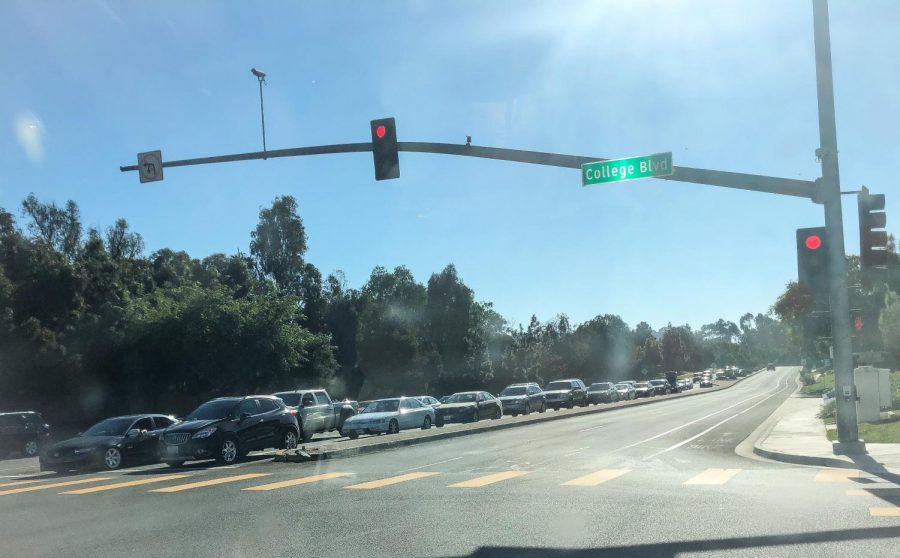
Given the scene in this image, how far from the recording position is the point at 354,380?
66812 mm

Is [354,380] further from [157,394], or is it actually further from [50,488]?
[50,488]

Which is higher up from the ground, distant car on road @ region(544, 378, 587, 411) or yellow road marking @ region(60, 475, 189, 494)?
yellow road marking @ region(60, 475, 189, 494)

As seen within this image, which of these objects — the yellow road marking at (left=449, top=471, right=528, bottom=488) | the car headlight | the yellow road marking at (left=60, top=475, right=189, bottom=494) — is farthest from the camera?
the car headlight

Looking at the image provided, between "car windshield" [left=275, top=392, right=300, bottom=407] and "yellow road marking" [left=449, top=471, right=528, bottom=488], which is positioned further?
"car windshield" [left=275, top=392, right=300, bottom=407]

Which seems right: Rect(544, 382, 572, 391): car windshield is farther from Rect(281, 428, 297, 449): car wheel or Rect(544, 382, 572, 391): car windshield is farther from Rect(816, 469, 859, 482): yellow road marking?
Rect(816, 469, 859, 482): yellow road marking

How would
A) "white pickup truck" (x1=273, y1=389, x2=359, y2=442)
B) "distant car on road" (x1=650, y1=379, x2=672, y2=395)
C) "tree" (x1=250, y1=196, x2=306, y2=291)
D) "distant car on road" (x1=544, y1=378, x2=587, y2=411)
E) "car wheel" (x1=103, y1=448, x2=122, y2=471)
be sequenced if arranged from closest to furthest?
"car wheel" (x1=103, y1=448, x2=122, y2=471) < "white pickup truck" (x1=273, y1=389, x2=359, y2=442) < "distant car on road" (x1=544, y1=378, x2=587, y2=411) < "tree" (x1=250, y1=196, x2=306, y2=291) < "distant car on road" (x1=650, y1=379, x2=672, y2=395)

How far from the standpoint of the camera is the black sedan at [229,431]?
1916 cm

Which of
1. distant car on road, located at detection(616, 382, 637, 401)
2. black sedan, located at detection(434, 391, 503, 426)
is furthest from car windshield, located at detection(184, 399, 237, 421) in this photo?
distant car on road, located at detection(616, 382, 637, 401)

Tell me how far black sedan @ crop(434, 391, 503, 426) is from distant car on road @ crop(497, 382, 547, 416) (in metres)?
3.14

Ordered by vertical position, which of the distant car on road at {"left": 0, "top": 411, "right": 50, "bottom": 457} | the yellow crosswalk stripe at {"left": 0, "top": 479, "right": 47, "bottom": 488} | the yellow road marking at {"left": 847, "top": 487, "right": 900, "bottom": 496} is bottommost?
the distant car on road at {"left": 0, "top": 411, "right": 50, "bottom": 457}

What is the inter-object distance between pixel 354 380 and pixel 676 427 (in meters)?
41.8

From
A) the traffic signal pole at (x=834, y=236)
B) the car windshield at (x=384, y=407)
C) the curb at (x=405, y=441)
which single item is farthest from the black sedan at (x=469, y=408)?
the traffic signal pole at (x=834, y=236)

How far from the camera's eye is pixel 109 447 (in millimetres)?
20422

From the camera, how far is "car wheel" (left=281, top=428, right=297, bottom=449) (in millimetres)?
21795
